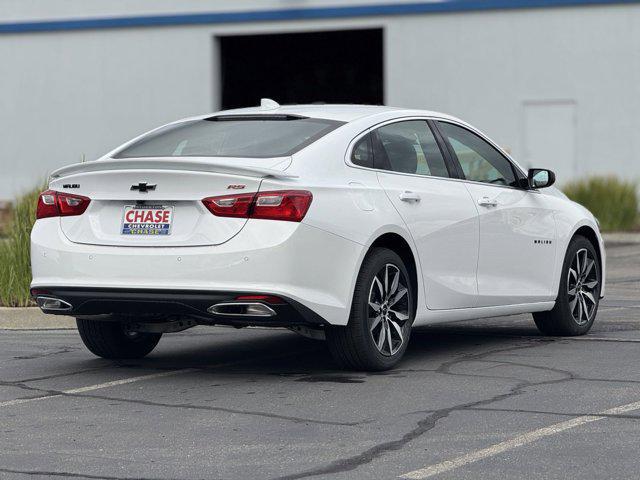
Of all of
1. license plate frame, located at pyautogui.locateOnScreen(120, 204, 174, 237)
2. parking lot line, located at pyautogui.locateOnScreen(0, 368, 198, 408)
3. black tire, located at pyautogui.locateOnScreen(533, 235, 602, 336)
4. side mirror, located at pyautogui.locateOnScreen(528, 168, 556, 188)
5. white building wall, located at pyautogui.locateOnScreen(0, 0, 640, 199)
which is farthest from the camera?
white building wall, located at pyautogui.locateOnScreen(0, 0, 640, 199)

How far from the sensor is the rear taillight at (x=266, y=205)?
7547 mm

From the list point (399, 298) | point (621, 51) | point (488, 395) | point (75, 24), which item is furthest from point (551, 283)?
point (75, 24)

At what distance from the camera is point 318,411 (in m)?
6.99

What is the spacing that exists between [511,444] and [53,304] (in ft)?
10.4

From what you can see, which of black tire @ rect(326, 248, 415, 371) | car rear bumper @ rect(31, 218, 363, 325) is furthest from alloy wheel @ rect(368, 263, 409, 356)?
car rear bumper @ rect(31, 218, 363, 325)

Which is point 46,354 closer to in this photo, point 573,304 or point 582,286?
point 573,304

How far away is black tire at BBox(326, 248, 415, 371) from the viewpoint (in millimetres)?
7945

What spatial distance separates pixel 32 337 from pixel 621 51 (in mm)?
18516

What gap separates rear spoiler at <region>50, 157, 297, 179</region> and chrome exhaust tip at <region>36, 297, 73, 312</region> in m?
0.78

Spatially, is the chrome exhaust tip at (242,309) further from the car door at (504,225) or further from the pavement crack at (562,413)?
the car door at (504,225)

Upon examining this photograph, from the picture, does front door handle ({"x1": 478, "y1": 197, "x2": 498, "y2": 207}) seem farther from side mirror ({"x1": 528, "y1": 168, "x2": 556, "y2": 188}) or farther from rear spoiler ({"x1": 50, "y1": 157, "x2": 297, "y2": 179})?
rear spoiler ({"x1": 50, "y1": 157, "x2": 297, "y2": 179})

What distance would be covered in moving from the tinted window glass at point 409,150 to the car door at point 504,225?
205 mm

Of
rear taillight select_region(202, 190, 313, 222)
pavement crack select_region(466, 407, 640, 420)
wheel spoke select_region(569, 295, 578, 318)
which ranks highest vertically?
rear taillight select_region(202, 190, 313, 222)

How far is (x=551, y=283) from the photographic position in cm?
995
